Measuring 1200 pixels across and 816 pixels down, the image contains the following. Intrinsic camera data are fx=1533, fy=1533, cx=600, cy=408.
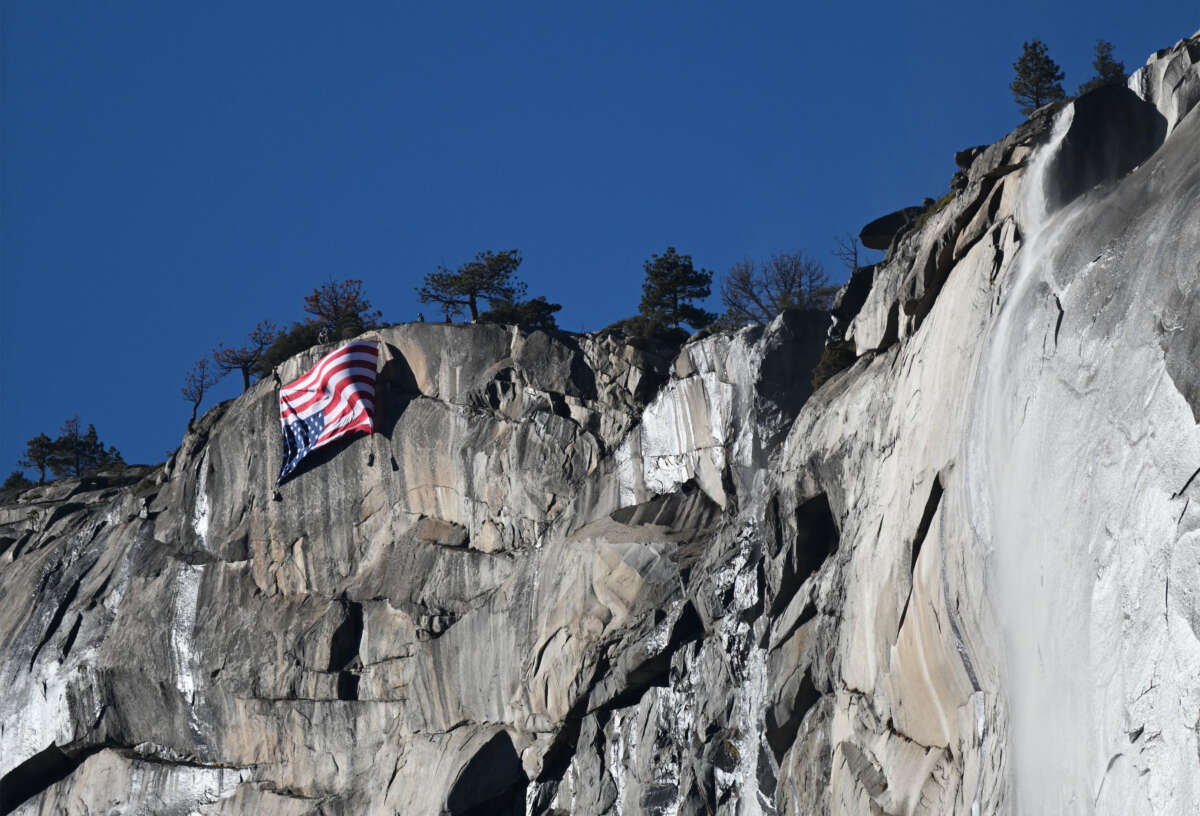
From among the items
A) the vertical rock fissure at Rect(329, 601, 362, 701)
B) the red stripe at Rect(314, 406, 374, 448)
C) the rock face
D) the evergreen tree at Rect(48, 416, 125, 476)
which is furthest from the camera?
the evergreen tree at Rect(48, 416, 125, 476)

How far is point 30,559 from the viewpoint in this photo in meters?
53.2

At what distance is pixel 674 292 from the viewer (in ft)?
156

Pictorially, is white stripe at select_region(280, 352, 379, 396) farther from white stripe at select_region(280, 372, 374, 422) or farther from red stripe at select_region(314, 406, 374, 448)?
red stripe at select_region(314, 406, 374, 448)

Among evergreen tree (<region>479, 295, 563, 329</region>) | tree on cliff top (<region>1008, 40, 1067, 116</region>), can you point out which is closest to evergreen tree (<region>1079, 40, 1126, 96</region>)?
tree on cliff top (<region>1008, 40, 1067, 116</region>)

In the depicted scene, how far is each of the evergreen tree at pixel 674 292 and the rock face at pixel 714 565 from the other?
6.69 m

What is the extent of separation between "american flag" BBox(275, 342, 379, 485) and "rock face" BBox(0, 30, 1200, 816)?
69 cm

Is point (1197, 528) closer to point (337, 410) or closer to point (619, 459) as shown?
point (619, 459)

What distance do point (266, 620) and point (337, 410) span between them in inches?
260

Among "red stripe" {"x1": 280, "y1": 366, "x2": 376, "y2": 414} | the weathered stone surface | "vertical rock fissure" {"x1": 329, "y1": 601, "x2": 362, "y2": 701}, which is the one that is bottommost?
"vertical rock fissure" {"x1": 329, "y1": 601, "x2": 362, "y2": 701}

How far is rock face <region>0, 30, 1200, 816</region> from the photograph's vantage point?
16.2 m

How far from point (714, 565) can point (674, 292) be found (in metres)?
16.9

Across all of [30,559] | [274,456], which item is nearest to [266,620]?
[274,456]

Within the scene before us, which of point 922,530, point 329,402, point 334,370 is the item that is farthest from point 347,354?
point 922,530

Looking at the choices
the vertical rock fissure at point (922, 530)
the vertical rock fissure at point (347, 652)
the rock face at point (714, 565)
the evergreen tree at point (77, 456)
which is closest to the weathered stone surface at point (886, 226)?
the rock face at point (714, 565)
